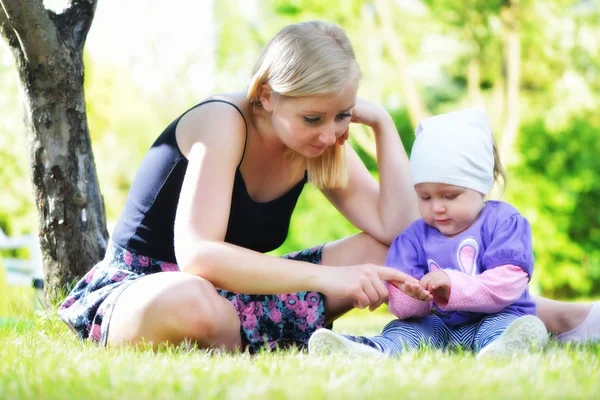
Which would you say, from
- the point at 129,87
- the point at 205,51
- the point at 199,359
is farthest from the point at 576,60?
the point at 199,359

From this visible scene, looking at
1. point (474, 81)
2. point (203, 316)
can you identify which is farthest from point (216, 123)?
point (474, 81)

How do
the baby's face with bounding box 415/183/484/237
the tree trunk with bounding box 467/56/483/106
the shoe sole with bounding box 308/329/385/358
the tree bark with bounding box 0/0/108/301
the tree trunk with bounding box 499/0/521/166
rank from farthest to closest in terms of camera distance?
the tree trunk with bounding box 467/56/483/106 → the tree trunk with bounding box 499/0/521/166 → the tree bark with bounding box 0/0/108/301 → the baby's face with bounding box 415/183/484/237 → the shoe sole with bounding box 308/329/385/358

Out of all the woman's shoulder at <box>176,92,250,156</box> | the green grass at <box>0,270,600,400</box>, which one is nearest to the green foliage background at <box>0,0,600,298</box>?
the woman's shoulder at <box>176,92,250,156</box>

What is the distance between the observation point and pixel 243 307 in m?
3.37

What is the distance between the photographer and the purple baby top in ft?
10.1

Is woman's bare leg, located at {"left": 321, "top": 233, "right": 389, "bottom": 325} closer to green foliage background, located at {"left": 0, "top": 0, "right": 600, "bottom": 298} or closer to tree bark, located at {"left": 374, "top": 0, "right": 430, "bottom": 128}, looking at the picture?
green foliage background, located at {"left": 0, "top": 0, "right": 600, "bottom": 298}

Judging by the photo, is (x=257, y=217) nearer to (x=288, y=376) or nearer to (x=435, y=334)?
(x=435, y=334)

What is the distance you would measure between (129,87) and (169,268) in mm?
11741

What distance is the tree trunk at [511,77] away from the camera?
11.1 meters

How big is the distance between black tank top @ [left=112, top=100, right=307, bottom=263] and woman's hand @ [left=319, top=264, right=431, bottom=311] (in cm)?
62

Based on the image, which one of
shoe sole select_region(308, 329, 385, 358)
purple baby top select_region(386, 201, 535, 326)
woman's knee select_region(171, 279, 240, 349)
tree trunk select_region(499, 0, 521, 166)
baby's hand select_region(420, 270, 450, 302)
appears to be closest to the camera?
shoe sole select_region(308, 329, 385, 358)

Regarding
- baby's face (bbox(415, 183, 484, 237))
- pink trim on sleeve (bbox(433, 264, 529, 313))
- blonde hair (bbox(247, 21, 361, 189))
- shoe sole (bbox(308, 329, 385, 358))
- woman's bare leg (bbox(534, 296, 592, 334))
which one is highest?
blonde hair (bbox(247, 21, 361, 189))

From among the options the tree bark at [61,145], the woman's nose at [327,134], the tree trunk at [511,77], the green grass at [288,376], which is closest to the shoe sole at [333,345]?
the green grass at [288,376]

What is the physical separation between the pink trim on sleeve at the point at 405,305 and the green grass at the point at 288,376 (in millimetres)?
328
